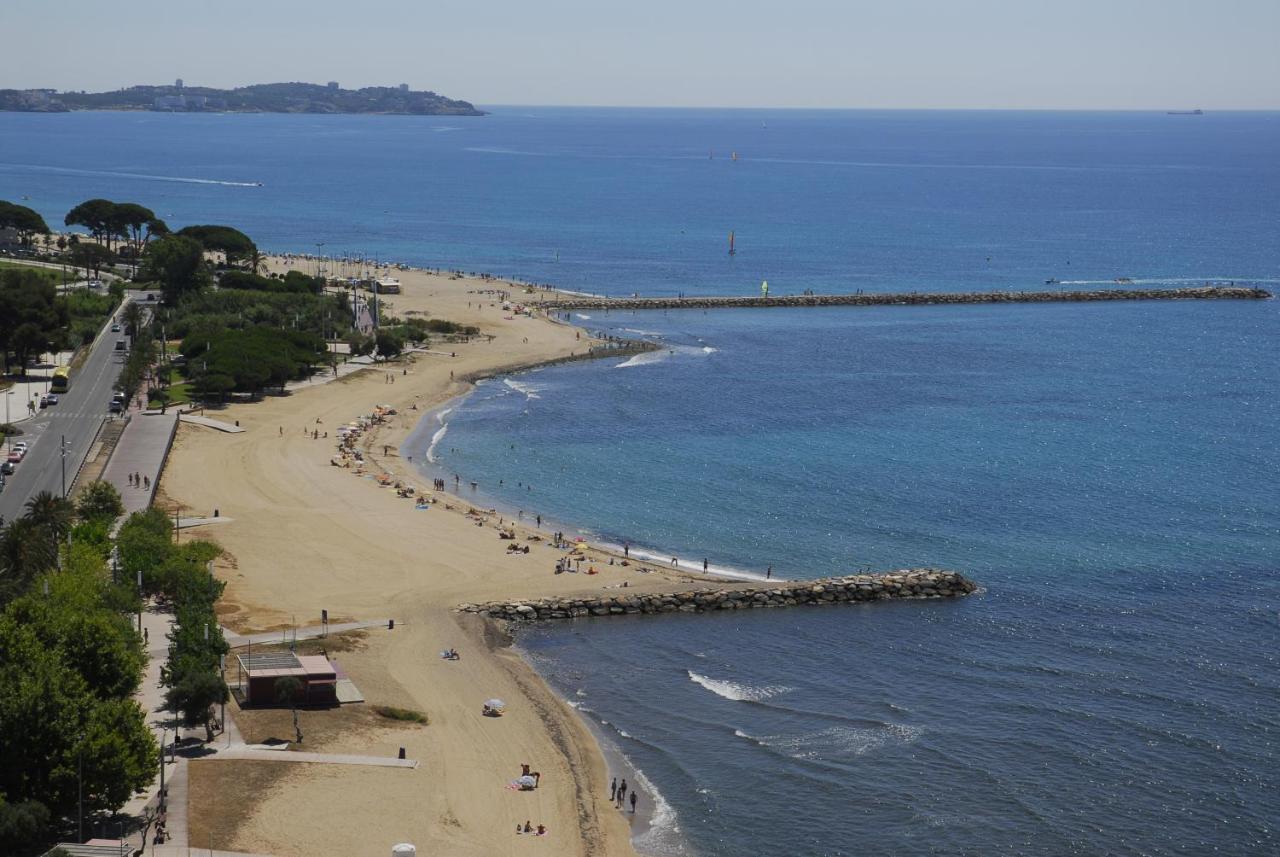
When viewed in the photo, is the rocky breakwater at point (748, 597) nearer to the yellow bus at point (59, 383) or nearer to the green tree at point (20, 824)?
the green tree at point (20, 824)

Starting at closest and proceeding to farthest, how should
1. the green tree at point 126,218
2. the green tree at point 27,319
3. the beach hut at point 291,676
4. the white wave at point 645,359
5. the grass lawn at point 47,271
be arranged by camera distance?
the beach hut at point 291,676 < the green tree at point 27,319 < the white wave at point 645,359 < the grass lawn at point 47,271 < the green tree at point 126,218

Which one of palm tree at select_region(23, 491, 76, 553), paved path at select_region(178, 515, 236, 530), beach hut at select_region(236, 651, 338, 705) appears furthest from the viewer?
paved path at select_region(178, 515, 236, 530)

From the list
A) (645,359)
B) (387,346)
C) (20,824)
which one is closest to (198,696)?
(20,824)

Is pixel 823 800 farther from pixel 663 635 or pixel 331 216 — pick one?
pixel 331 216

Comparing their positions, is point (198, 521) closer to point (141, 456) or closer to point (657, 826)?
point (141, 456)

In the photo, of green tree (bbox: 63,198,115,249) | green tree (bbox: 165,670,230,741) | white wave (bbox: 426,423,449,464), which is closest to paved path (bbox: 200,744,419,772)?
green tree (bbox: 165,670,230,741)

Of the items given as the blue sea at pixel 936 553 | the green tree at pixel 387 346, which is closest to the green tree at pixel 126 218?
the green tree at pixel 387 346

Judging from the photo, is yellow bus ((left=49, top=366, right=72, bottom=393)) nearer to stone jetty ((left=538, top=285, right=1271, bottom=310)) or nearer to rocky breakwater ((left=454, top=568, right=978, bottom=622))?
rocky breakwater ((left=454, top=568, right=978, bottom=622))
